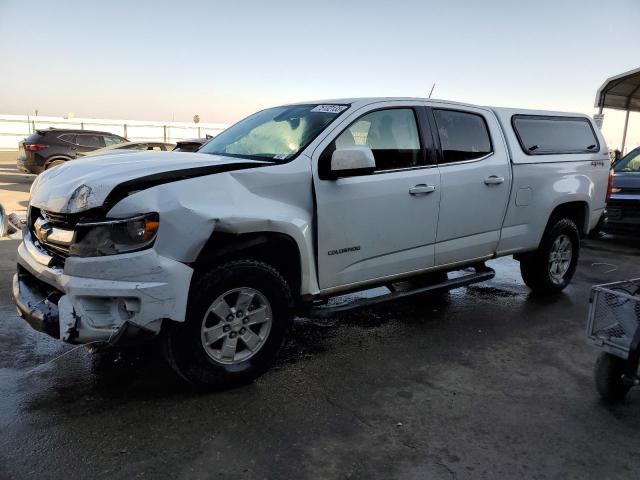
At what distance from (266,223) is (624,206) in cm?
776

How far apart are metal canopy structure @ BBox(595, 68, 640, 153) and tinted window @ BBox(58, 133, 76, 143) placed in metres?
15.2

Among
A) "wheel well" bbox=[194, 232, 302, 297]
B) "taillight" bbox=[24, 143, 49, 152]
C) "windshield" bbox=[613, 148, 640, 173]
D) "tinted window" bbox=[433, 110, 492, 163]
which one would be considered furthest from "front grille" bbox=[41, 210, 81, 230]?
"taillight" bbox=[24, 143, 49, 152]

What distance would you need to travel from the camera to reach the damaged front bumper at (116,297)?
9.34 feet

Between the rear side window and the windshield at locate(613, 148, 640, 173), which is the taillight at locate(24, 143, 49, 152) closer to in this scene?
the rear side window

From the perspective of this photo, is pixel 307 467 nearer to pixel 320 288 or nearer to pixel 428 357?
pixel 320 288

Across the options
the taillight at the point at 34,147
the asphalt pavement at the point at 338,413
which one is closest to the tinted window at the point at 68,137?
the taillight at the point at 34,147

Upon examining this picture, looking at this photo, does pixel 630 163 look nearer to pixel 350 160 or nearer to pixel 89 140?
pixel 350 160

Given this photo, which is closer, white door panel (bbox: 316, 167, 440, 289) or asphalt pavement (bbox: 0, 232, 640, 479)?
asphalt pavement (bbox: 0, 232, 640, 479)

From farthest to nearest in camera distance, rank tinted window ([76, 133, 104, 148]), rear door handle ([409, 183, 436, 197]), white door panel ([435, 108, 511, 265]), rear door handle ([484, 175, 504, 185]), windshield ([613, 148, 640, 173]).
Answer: tinted window ([76, 133, 104, 148]) < windshield ([613, 148, 640, 173]) < rear door handle ([484, 175, 504, 185]) < white door panel ([435, 108, 511, 265]) < rear door handle ([409, 183, 436, 197])

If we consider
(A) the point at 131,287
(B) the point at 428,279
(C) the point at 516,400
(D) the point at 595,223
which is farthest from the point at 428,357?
(D) the point at 595,223

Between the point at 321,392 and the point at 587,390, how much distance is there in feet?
5.91

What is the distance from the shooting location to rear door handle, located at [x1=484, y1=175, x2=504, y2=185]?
4680mm

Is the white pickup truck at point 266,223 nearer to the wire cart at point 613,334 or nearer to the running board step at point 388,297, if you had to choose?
the running board step at point 388,297

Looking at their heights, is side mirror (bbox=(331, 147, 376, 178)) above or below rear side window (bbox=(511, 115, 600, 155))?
below
